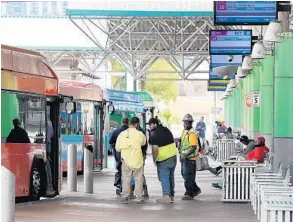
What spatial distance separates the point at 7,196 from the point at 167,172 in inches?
368

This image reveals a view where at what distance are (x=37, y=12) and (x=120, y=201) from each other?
114 feet

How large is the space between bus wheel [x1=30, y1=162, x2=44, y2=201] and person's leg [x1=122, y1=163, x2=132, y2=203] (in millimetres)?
1699

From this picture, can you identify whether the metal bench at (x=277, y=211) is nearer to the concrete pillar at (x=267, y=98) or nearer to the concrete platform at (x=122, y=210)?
the concrete platform at (x=122, y=210)

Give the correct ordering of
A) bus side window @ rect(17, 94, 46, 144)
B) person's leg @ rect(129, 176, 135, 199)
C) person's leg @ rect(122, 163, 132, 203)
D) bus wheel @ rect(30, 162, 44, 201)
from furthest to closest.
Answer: person's leg @ rect(129, 176, 135, 199)
person's leg @ rect(122, 163, 132, 203)
bus wheel @ rect(30, 162, 44, 201)
bus side window @ rect(17, 94, 46, 144)

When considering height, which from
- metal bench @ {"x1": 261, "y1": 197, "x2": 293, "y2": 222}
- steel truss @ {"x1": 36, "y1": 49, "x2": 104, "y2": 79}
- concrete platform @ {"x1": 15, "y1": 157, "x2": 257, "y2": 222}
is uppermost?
steel truss @ {"x1": 36, "y1": 49, "x2": 104, "y2": 79}

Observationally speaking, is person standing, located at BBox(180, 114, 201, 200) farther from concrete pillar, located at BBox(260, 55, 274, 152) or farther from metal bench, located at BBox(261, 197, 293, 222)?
concrete pillar, located at BBox(260, 55, 274, 152)

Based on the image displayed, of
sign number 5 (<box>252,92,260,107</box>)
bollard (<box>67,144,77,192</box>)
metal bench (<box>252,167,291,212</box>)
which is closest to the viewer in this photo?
metal bench (<box>252,167,291,212</box>)

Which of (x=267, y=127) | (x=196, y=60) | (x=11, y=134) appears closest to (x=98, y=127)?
(x=267, y=127)

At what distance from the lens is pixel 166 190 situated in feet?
61.9

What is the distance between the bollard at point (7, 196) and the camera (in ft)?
31.4

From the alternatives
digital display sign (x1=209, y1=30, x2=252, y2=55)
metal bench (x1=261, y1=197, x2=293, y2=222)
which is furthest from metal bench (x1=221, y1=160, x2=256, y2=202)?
metal bench (x1=261, y1=197, x2=293, y2=222)

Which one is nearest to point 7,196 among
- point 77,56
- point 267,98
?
point 267,98

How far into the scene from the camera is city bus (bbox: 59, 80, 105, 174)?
26.3 metres

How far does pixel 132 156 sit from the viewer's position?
18.5 metres
